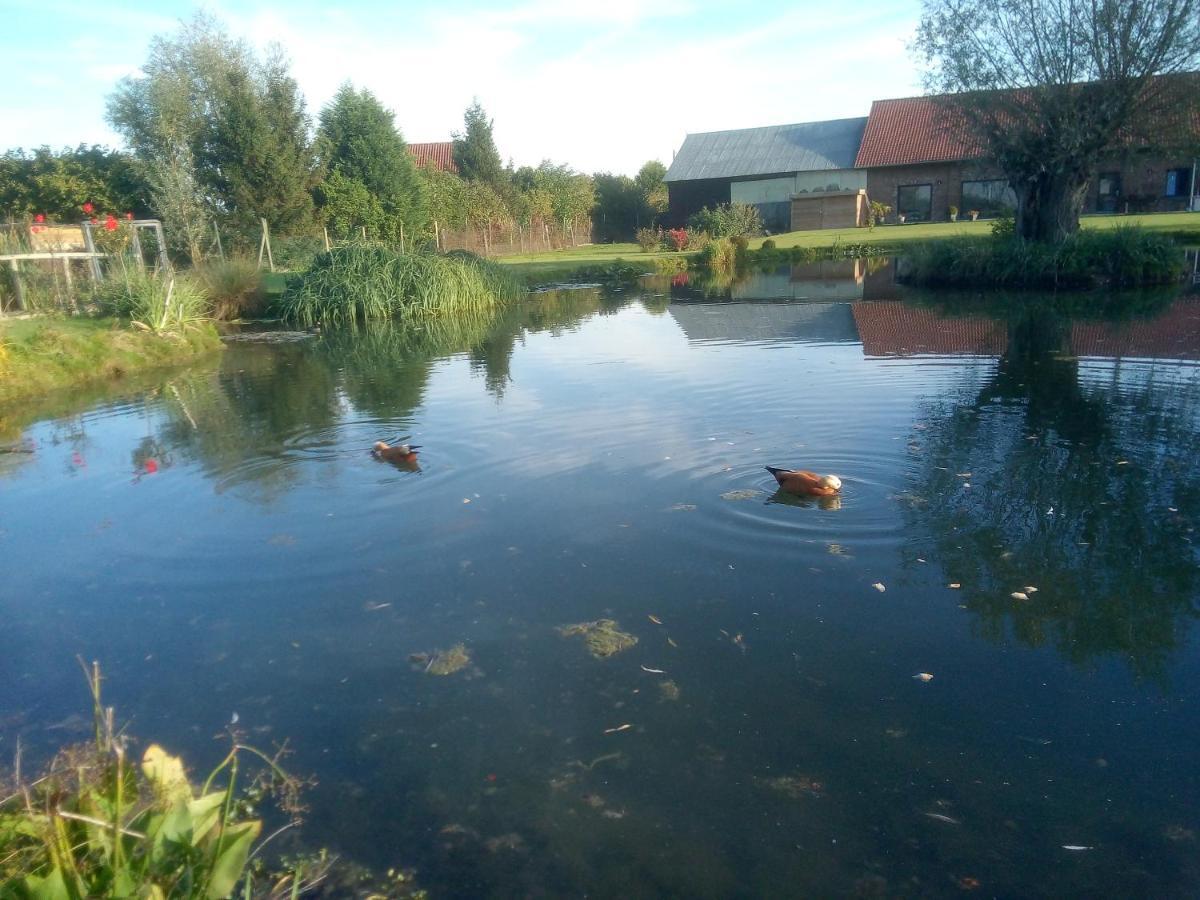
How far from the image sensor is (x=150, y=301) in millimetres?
14625

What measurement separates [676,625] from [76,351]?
1129 centimetres

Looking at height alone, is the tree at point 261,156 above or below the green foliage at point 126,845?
above

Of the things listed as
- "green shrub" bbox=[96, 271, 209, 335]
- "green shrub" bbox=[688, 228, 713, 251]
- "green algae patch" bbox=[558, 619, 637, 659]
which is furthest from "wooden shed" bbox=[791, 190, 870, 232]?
"green algae patch" bbox=[558, 619, 637, 659]

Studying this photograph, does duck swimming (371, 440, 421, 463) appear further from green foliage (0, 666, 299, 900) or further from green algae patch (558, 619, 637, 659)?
green foliage (0, 666, 299, 900)

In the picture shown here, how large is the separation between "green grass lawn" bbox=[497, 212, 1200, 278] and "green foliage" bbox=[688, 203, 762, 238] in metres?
0.88

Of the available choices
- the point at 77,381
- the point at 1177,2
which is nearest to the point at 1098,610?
the point at 77,381

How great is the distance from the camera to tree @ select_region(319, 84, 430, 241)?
94.6ft

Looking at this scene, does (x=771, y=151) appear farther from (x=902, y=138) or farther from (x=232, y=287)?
(x=232, y=287)

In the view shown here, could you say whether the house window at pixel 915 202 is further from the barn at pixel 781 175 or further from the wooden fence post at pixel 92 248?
the wooden fence post at pixel 92 248

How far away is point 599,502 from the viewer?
6.23 meters

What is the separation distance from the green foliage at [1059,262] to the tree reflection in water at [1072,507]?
1032 centimetres

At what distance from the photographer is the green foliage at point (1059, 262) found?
17969mm

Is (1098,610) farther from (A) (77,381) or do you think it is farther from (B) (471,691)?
(A) (77,381)

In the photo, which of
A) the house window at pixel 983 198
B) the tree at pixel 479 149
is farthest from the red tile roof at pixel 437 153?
the house window at pixel 983 198
